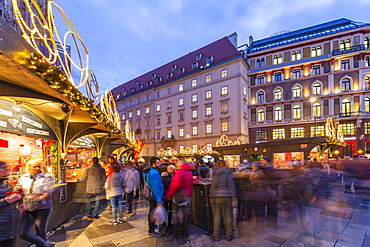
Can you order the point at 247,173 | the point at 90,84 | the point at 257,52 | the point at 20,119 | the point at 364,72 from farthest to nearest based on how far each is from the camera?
the point at 257,52
the point at 364,72
the point at 90,84
the point at 20,119
the point at 247,173

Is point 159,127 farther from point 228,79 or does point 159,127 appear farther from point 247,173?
point 247,173

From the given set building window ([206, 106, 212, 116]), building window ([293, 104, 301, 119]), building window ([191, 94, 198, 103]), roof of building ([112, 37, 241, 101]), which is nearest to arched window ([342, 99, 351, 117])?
building window ([293, 104, 301, 119])

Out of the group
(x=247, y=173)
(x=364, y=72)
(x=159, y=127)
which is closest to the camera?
(x=247, y=173)

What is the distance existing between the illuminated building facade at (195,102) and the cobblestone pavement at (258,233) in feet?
93.2

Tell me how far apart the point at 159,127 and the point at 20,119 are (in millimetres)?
40410

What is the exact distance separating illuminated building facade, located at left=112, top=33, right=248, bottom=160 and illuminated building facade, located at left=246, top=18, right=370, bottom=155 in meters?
3.66

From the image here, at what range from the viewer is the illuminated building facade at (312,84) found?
3150 cm

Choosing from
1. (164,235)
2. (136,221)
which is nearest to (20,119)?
(136,221)

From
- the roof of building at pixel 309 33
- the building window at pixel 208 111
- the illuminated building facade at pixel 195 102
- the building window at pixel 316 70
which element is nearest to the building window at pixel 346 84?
the building window at pixel 316 70

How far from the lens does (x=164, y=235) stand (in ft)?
17.6

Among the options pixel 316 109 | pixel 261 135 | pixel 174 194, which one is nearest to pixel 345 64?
pixel 316 109

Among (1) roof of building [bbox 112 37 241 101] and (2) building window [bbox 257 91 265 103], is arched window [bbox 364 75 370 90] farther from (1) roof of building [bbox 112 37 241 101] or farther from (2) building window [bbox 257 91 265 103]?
(1) roof of building [bbox 112 37 241 101]

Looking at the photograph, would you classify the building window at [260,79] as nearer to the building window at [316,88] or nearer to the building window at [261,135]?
the building window at [316,88]

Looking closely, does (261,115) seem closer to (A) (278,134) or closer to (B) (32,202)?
(A) (278,134)
